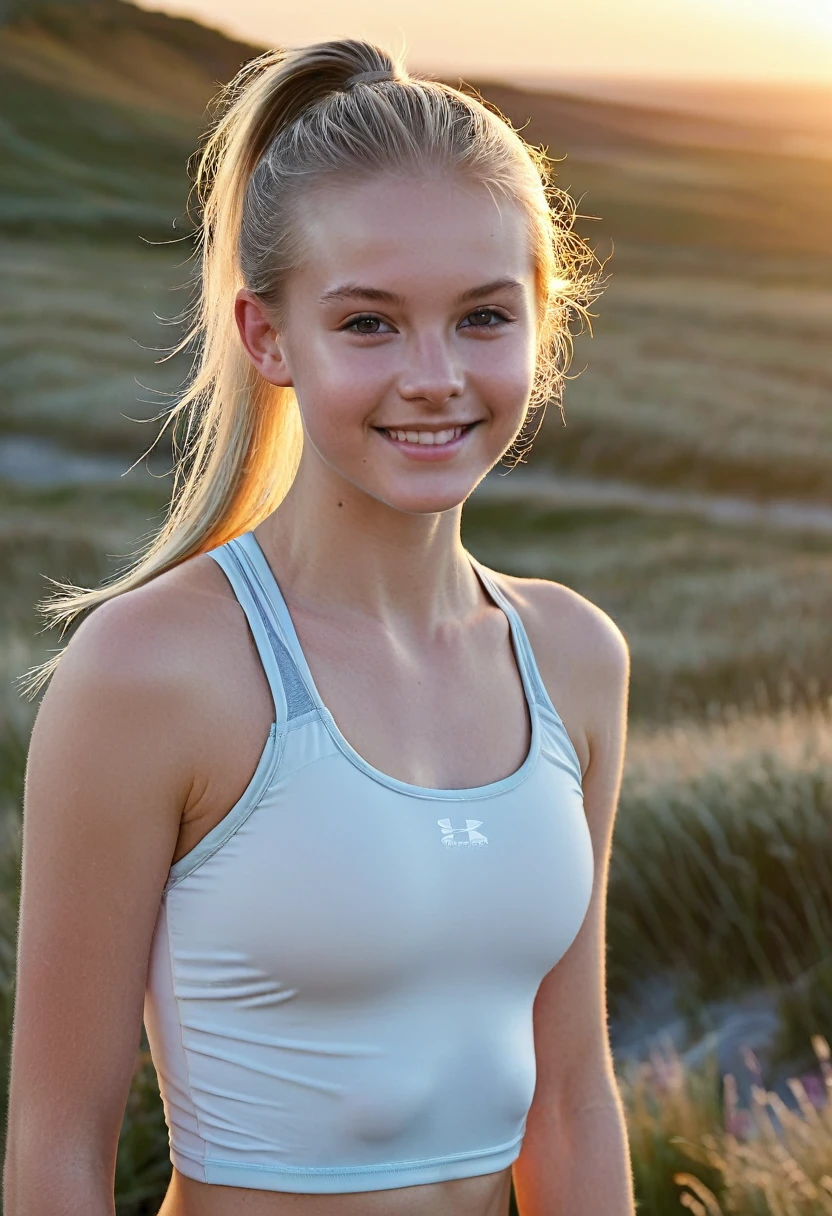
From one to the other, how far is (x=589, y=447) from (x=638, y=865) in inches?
766

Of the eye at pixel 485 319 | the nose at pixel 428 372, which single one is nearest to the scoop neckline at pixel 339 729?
the nose at pixel 428 372

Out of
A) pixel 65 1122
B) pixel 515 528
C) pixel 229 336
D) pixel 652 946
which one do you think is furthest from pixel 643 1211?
pixel 515 528

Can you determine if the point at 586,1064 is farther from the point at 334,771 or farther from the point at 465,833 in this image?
the point at 334,771

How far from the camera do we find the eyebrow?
1867 millimetres

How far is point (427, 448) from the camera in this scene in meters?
1.91

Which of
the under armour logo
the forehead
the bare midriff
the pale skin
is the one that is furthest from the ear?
the bare midriff

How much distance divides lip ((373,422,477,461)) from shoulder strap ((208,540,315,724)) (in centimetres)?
25

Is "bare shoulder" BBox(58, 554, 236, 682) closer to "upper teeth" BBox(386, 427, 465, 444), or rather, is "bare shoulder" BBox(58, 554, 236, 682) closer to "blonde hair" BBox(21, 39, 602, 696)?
"blonde hair" BBox(21, 39, 602, 696)

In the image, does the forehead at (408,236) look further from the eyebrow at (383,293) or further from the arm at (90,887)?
the arm at (90,887)

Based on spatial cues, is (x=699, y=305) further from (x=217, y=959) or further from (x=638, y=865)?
(x=217, y=959)

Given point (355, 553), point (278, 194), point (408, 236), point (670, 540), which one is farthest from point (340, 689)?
point (670, 540)

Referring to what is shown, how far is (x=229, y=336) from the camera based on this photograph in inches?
87.8

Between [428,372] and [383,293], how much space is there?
4.3 inches

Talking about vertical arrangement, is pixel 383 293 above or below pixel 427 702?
above
